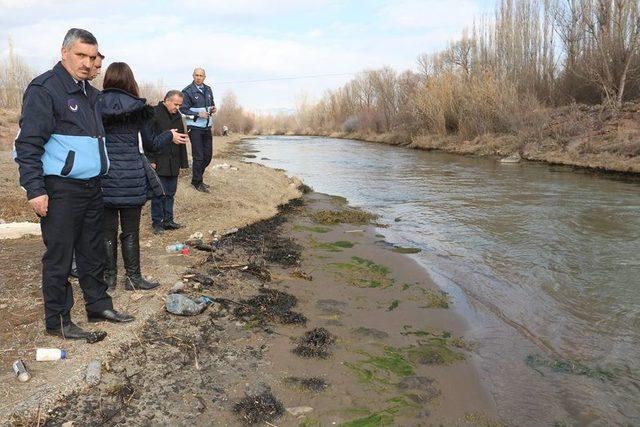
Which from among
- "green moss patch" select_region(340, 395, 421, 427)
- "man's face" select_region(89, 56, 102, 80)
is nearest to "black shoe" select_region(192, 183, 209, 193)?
"man's face" select_region(89, 56, 102, 80)

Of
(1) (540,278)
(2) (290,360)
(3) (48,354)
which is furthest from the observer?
(1) (540,278)

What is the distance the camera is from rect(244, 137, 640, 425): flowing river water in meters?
3.81

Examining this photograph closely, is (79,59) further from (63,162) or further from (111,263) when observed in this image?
(111,263)

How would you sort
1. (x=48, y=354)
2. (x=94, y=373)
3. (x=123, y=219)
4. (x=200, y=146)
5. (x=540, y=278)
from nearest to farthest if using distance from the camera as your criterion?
(x=94, y=373) < (x=48, y=354) < (x=123, y=219) < (x=540, y=278) < (x=200, y=146)

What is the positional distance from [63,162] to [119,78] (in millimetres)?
1221

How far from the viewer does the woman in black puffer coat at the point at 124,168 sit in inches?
171

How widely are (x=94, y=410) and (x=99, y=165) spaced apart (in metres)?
1.65

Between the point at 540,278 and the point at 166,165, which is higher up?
the point at 166,165

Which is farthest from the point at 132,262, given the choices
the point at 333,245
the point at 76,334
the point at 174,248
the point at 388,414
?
the point at 333,245

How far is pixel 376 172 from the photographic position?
63.7 ft

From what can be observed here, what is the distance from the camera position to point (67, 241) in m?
3.51

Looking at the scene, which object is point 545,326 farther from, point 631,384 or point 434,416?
point 434,416

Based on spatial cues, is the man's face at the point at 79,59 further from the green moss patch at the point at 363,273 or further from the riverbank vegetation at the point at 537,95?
the riverbank vegetation at the point at 537,95

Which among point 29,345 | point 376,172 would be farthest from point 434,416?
point 376,172
